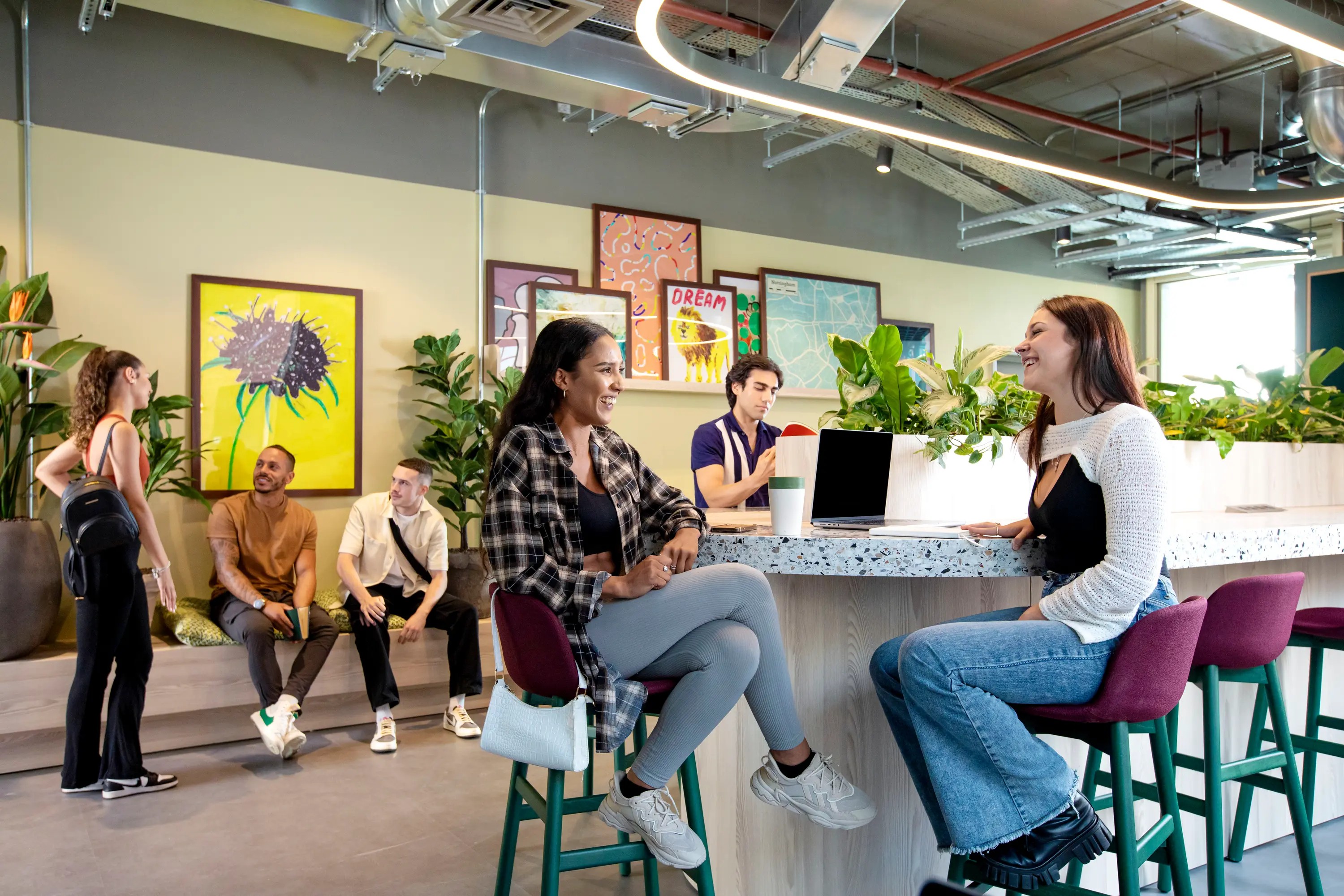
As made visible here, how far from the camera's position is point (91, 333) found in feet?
15.0

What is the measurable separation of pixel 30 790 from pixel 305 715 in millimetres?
1044

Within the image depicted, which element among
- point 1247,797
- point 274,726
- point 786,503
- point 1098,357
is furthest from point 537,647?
point 274,726

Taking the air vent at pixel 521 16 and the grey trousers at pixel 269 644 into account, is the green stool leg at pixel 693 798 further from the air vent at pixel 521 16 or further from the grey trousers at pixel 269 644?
the air vent at pixel 521 16

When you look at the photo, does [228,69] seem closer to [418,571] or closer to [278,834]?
[418,571]

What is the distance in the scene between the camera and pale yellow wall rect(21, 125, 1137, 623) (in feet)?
14.9

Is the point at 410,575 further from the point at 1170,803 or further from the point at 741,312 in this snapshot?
the point at 1170,803

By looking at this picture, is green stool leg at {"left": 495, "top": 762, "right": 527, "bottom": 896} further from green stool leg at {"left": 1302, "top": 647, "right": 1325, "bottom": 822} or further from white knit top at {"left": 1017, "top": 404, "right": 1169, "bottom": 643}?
green stool leg at {"left": 1302, "top": 647, "right": 1325, "bottom": 822}

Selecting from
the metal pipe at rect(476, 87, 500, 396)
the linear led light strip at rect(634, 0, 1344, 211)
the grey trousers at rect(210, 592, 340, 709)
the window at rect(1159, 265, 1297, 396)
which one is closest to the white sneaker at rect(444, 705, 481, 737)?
the grey trousers at rect(210, 592, 340, 709)

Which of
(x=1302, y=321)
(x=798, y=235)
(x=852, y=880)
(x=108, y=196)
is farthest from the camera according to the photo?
(x=798, y=235)

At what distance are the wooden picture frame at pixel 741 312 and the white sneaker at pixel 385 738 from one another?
121 inches

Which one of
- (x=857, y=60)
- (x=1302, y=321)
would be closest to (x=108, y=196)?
(x=857, y=60)

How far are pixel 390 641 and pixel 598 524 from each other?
2619mm

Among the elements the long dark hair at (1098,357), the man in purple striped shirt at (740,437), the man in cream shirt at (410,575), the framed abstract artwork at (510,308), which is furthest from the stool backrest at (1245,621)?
the framed abstract artwork at (510,308)

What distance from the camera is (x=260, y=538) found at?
451cm
